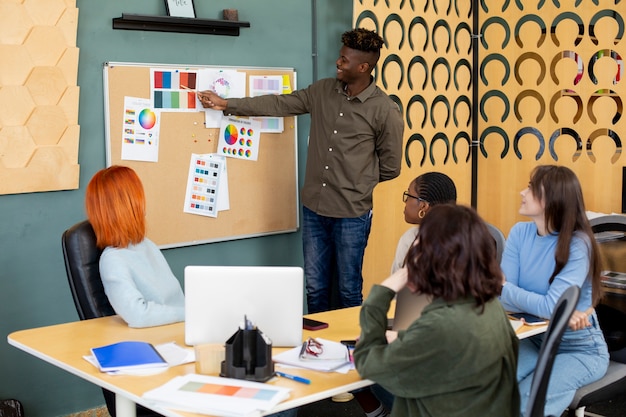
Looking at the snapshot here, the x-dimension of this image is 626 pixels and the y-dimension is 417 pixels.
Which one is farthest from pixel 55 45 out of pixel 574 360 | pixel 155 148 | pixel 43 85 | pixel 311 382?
pixel 574 360

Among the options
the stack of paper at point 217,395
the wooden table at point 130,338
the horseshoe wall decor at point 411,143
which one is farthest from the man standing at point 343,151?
the stack of paper at point 217,395

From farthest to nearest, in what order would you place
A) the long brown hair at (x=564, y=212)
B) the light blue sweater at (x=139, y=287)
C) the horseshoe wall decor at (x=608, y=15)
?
the horseshoe wall decor at (x=608, y=15) → the long brown hair at (x=564, y=212) → the light blue sweater at (x=139, y=287)

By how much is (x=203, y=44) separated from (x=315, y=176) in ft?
2.90

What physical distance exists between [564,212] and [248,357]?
1.30m

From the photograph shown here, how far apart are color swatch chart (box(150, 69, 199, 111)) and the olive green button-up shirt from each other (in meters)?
0.20

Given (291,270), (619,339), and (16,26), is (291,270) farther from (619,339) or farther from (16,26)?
(619,339)

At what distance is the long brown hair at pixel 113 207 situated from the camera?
2883 mm

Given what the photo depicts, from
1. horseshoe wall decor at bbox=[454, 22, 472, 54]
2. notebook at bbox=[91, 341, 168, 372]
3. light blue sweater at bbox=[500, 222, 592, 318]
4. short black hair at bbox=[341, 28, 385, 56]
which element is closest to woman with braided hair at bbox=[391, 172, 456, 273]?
light blue sweater at bbox=[500, 222, 592, 318]

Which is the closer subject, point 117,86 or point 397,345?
point 397,345

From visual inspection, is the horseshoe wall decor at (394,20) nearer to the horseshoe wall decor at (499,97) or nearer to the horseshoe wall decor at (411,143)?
the horseshoe wall decor at (411,143)

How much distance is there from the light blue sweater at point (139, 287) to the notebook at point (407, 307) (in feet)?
2.65

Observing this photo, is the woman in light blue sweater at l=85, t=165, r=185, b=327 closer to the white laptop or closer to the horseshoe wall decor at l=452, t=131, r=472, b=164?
the white laptop

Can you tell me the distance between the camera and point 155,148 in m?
4.04

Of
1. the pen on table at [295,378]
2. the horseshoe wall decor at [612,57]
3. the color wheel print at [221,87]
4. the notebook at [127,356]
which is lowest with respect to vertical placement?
the pen on table at [295,378]
